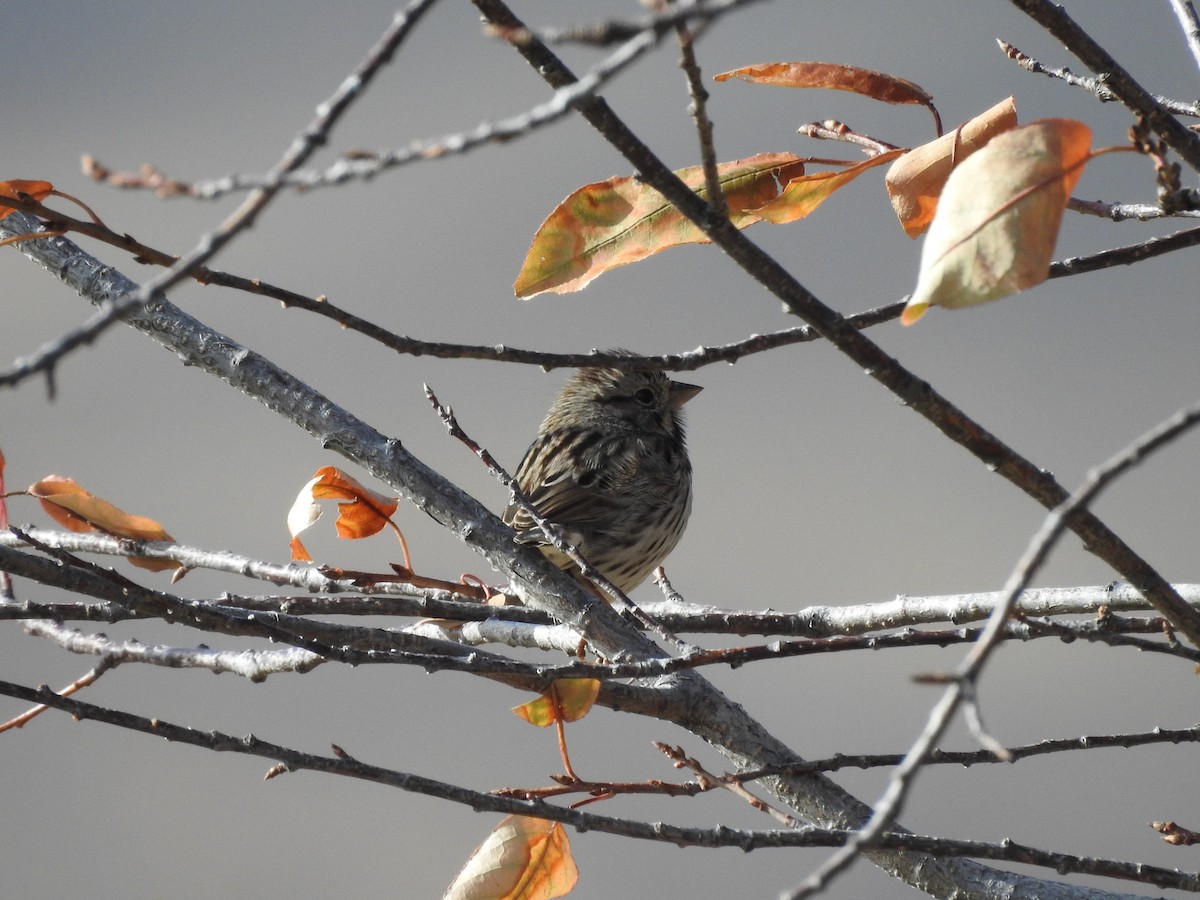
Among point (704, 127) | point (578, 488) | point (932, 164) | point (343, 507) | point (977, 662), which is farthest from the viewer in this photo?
point (578, 488)

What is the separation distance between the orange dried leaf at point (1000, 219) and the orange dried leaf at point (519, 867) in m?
0.56

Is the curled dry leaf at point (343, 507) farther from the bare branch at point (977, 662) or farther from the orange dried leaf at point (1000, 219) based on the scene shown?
the bare branch at point (977, 662)

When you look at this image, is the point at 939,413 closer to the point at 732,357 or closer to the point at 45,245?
the point at 732,357

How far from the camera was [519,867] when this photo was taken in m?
1.08

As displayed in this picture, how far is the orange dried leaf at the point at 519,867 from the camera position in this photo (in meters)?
1.08

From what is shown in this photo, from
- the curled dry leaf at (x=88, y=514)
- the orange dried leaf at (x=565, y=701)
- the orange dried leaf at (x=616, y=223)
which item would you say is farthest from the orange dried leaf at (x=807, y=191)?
the curled dry leaf at (x=88, y=514)

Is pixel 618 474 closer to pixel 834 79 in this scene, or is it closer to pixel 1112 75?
pixel 834 79

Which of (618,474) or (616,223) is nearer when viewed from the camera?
(616,223)

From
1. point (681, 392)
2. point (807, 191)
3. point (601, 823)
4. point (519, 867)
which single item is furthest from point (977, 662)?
point (681, 392)

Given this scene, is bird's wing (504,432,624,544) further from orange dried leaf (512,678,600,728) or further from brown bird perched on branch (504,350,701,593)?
orange dried leaf (512,678,600,728)

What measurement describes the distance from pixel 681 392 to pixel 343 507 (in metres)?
1.72

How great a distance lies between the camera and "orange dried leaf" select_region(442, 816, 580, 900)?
1075 mm

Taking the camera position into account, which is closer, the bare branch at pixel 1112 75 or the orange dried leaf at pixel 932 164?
the bare branch at pixel 1112 75

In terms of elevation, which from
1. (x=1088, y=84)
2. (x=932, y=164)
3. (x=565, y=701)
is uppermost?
(x=1088, y=84)
